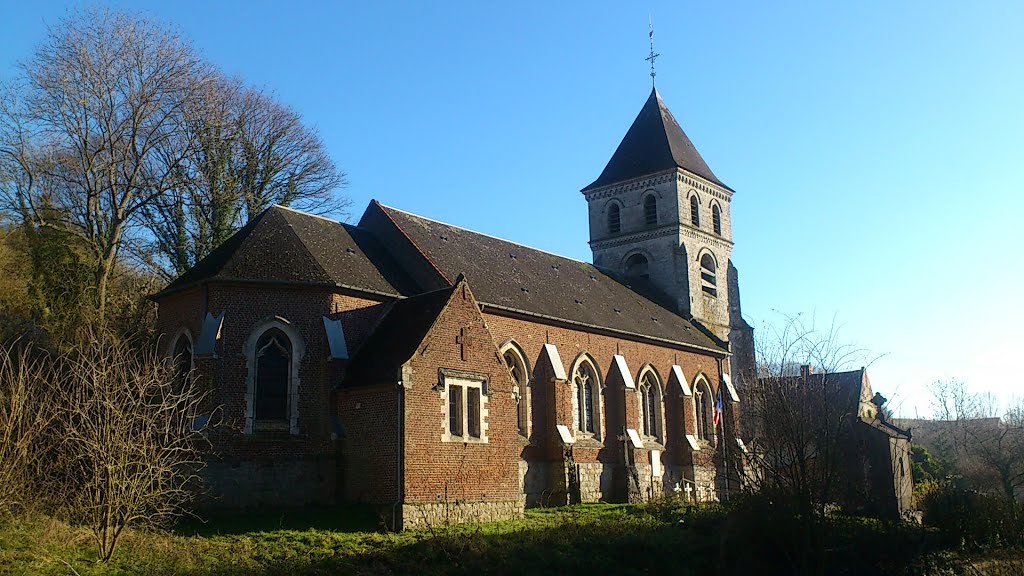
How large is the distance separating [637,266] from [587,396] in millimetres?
12695

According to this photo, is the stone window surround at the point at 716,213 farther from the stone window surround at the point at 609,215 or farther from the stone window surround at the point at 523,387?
the stone window surround at the point at 523,387

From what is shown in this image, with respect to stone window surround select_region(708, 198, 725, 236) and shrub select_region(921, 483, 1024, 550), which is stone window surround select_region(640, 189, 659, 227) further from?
shrub select_region(921, 483, 1024, 550)

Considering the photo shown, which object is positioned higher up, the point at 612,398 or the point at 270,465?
the point at 612,398

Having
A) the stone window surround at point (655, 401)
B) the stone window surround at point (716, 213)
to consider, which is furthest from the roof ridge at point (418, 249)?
the stone window surround at point (716, 213)

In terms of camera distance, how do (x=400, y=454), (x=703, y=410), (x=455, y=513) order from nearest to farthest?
(x=400, y=454) → (x=455, y=513) → (x=703, y=410)

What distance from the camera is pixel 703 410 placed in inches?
1427

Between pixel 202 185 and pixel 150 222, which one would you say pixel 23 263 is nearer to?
pixel 150 222

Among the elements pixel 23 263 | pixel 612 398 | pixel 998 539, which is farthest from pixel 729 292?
pixel 23 263

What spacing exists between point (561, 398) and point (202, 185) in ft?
54.0

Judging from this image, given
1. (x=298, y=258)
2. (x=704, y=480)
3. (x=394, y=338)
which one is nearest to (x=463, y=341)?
(x=394, y=338)

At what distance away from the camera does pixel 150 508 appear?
18047mm

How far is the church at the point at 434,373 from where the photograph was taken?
68.1ft

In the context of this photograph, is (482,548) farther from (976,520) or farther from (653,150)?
(653,150)

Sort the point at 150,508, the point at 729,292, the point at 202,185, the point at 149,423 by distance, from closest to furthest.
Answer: the point at 149,423 < the point at 150,508 < the point at 202,185 < the point at 729,292
